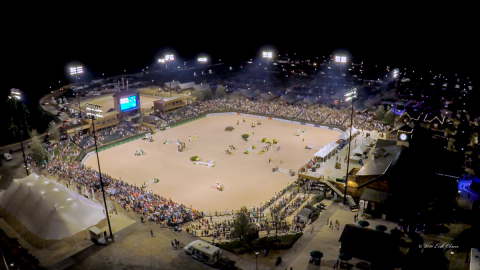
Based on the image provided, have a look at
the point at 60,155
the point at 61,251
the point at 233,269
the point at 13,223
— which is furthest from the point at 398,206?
the point at 60,155

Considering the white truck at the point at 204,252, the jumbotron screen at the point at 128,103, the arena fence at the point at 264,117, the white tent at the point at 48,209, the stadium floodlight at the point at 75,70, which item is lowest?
the arena fence at the point at 264,117

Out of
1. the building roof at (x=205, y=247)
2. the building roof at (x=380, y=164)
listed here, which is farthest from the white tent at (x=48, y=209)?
the building roof at (x=380, y=164)

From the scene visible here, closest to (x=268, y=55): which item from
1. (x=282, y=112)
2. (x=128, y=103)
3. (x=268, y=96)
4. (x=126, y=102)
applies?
(x=268, y=96)

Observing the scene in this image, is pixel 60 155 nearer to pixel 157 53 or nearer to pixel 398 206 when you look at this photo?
pixel 398 206

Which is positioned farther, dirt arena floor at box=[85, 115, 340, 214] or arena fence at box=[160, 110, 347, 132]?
arena fence at box=[160, 110, 347, 132]

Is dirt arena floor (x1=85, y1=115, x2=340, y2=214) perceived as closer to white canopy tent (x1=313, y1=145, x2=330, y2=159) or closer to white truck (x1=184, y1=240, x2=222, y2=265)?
white canopy tent (x1=313, y1=145, x2=330, y2=159)

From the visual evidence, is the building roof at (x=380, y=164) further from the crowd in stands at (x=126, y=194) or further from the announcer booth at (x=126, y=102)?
the announcer booth at (x=126, y=102)

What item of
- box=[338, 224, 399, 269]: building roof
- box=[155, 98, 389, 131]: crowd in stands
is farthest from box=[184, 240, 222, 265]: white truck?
box=[155, 98, 389, 131]: crowd in stands
